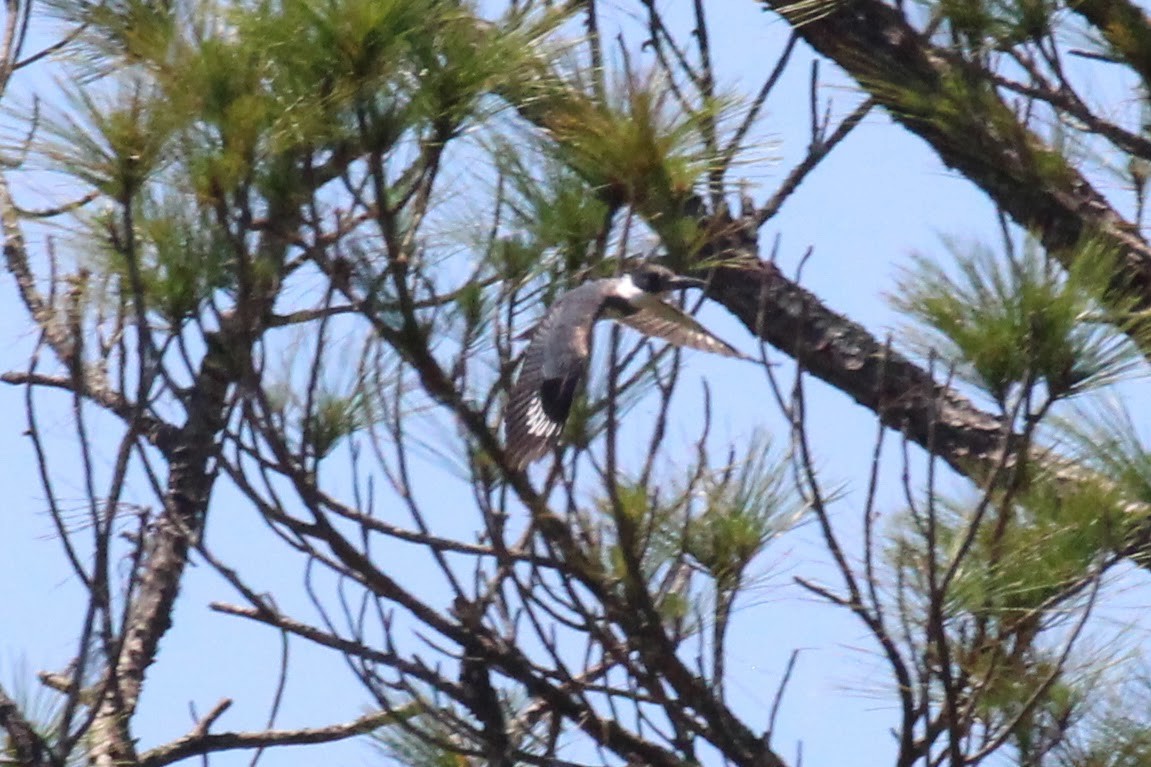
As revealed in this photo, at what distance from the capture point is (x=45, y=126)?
1479 millimetres

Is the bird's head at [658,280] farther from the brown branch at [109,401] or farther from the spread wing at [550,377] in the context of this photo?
the brown branch at [109,401]

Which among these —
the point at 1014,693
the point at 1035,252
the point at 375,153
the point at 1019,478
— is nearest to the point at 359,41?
the point at 375,153

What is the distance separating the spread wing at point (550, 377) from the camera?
150 cm

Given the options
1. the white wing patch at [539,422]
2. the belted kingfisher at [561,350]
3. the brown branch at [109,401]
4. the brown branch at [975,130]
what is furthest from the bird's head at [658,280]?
the brown branch at [109,401]

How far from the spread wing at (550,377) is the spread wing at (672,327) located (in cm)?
9

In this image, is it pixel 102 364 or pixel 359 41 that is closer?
pixel 359 41

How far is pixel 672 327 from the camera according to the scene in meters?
1.77

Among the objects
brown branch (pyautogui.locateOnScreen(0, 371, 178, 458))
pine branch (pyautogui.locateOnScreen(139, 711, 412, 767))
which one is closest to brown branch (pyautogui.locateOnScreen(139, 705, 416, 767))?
pine branch (pyautogui.locateOnScreen(139, 711, 412, 767))

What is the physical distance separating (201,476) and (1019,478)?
1.10 metres

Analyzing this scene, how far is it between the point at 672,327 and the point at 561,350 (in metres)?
0.25

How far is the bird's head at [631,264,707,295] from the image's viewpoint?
5.35 feet

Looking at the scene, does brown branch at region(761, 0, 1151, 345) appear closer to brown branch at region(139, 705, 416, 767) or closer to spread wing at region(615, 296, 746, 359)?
spread wing at region(615, 296, 746, 359)

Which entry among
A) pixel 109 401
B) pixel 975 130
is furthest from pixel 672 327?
pixel 109 401

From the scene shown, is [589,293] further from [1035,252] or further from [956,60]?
[956,60]
